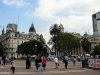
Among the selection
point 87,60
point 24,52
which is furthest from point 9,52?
point 87,60

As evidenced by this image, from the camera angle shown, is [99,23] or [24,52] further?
[99,23]

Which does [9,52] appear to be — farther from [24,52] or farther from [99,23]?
[99,23]

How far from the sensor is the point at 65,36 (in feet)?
372

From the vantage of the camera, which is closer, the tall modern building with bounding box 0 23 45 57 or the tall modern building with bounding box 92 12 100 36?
the tall modern building with bounding box 0 23 45 57

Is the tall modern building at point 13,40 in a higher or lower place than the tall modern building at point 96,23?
lower

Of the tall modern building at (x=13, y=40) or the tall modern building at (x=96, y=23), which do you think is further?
the tall modern building at (x=96, y=23)

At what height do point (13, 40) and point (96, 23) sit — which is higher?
point (96, 23)

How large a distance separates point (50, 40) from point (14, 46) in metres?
57.2

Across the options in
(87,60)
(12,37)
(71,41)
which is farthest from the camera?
(12,37)

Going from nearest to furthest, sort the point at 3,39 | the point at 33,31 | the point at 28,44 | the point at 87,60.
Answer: the point at 87,60 → the point at 28,44 → the point at 3,39 → the point at 33,31

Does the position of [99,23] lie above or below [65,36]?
above

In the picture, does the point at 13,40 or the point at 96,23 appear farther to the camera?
the point at 96,23

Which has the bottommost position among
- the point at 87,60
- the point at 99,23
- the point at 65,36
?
the point at 87,60

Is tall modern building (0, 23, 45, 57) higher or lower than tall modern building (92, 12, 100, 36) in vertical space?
lower
